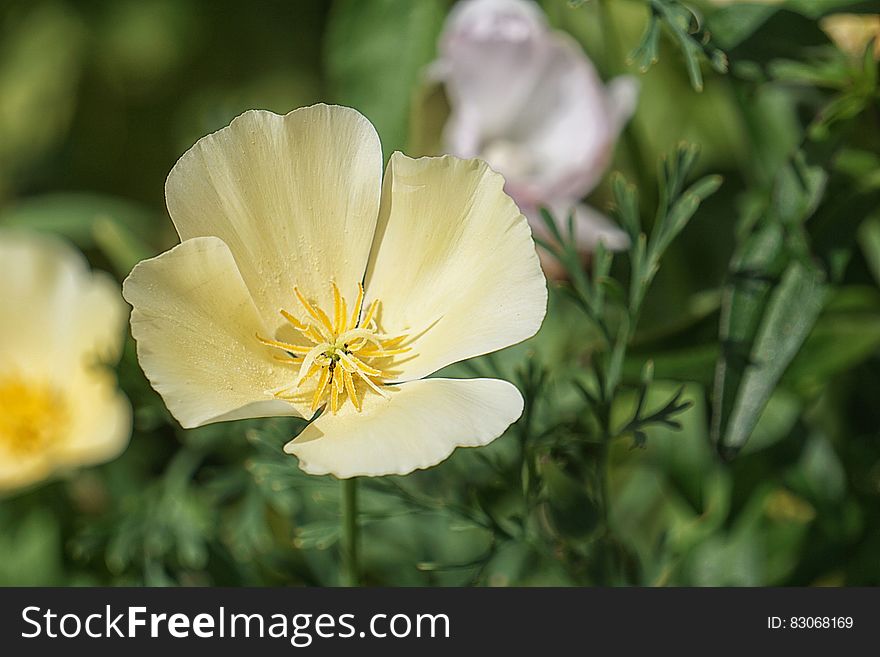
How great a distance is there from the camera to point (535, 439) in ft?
2.41

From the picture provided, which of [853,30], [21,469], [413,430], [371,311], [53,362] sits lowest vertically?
[413,430]

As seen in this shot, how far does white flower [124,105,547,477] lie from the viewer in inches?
21.5

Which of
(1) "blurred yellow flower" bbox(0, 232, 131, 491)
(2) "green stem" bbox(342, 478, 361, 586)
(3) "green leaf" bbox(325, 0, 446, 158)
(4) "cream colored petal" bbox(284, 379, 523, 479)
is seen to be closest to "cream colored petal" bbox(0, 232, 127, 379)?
(1) "blurred yellow flower" bbox(0, 232, 131, 491)

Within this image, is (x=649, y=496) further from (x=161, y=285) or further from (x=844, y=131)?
(x=161, y=285)

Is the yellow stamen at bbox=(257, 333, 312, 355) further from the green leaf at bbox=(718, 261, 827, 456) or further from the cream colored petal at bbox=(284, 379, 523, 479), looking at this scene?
the green leaf at bbox=(718, 261, 827, 456)

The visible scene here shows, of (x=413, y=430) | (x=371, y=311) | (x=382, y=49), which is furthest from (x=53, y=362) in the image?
(x=413, y=430)

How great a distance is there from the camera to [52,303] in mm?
1113

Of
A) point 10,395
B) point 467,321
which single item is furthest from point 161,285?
point 10,395

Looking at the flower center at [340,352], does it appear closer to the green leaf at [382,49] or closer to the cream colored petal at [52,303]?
the green leaf at [382,49]

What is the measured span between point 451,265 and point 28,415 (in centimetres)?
71

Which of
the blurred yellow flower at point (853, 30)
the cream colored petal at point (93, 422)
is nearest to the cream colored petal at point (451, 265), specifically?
the cream colored petal at point (93, 422)

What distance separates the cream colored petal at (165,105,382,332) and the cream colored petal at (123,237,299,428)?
0.02m

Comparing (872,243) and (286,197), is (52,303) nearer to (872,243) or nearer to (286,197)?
(286,197)

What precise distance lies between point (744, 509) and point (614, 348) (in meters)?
0.24
